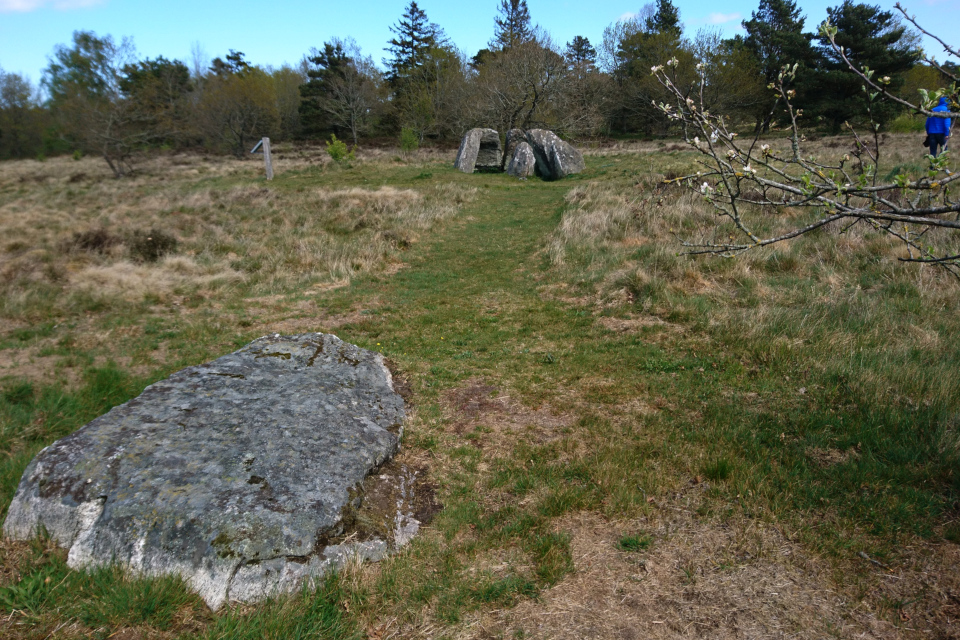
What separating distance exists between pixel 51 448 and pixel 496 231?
11380mm

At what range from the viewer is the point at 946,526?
3172 mm

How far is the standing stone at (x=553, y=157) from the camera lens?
21625 millimetres

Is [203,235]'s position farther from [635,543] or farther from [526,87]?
[526,87]

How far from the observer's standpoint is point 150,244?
11.6 meters

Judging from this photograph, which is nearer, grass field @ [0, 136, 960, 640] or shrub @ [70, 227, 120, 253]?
grass field @ [0, 136, 960, 640]

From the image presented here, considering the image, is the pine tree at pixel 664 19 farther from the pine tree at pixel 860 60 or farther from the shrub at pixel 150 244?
the shrub at pixel 150 244

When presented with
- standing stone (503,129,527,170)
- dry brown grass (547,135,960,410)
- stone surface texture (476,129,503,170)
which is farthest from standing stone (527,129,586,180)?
dry brown grass (547,135,960,410)

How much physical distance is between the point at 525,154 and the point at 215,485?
840 inches

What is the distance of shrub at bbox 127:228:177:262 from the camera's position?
11.2 m

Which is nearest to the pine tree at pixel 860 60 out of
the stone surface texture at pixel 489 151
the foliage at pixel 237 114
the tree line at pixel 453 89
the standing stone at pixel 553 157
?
the tree line at pixel 453 89

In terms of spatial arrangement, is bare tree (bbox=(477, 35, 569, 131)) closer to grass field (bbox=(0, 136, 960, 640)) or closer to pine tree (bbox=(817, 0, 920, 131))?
pine tree (bbox=(817, 0, 920, 131))

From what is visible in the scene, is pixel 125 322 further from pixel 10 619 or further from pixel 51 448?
pixel 10 619

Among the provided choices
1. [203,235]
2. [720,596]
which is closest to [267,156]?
[203,235]

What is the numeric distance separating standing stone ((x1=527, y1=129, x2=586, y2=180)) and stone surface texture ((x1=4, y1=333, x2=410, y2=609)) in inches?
741
